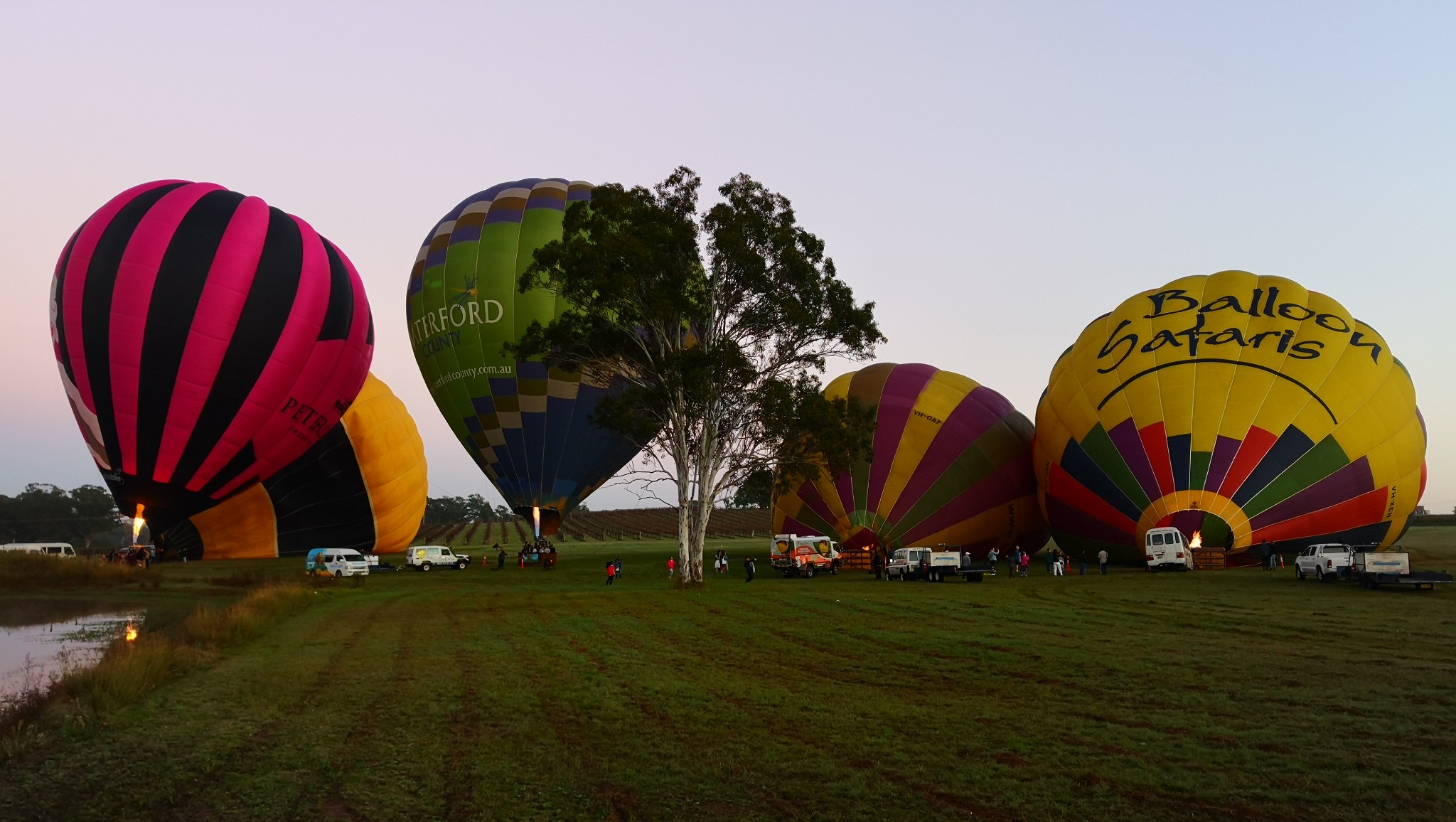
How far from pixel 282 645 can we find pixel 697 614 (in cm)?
757

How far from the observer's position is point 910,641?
1527 cm

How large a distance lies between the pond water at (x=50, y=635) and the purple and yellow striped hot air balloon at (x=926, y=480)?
722 inches

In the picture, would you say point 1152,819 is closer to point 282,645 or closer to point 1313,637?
point 1313,637

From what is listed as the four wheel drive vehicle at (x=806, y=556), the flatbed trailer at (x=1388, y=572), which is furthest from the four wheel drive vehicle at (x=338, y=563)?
the flatbed trailer at (x=1388, y=572)

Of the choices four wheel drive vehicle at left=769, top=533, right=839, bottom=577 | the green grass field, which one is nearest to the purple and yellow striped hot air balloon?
four wheel drive vehicle at left=769, top=533, right=839, bottom=577

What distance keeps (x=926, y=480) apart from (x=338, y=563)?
2197cm

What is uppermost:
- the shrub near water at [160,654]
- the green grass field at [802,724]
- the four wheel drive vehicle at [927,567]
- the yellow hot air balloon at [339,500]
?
the yellow hot air balloon at [339,500]

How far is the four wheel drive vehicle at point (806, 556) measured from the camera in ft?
108

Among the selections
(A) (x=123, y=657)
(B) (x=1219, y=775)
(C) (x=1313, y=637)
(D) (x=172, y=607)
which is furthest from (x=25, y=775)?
(D) (x=172, y=607)

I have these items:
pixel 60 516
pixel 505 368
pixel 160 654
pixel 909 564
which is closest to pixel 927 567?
pixel 909 564

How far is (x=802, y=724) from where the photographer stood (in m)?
9.55

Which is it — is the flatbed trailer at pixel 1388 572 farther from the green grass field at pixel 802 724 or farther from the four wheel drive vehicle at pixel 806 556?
the four wheel drive vehicle at pixel 806 556

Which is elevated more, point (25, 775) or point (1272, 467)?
point (1272, 467)

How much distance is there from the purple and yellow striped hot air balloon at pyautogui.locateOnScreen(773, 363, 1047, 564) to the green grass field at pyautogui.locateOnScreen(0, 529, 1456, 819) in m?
14.6
